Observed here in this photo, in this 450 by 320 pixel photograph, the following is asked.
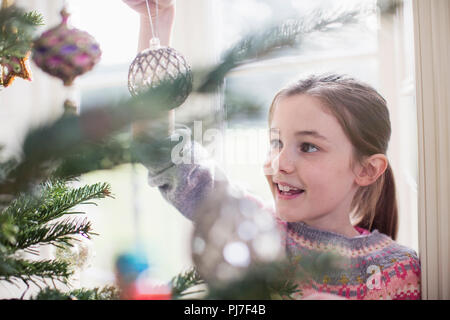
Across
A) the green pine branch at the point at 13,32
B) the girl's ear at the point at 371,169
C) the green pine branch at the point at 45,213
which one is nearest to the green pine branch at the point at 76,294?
the green pine branch at the point at 45,213

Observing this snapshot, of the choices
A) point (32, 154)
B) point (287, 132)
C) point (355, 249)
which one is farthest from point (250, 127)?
point (32, 154)

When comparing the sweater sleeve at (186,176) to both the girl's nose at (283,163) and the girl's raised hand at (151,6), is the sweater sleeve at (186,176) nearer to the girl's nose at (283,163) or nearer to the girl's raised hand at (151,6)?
the girl's nose at (283,163)

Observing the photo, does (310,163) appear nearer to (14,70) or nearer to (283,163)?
(283,163)

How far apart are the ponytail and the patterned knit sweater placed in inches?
0.8

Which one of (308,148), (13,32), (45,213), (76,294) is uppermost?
(13,32)

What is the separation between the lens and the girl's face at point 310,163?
0.77m

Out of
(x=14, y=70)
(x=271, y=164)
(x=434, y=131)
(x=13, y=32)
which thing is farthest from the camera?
(x=271, y=164)

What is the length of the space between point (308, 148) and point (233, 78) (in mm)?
250

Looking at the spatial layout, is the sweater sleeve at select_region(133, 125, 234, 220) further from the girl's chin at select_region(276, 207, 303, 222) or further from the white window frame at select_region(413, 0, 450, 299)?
the white window frame at select_region(413, 0, 450, 299)

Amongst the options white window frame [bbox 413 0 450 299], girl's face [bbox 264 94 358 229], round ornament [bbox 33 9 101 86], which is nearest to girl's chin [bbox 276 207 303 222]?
girl's face [bbox 264 94 358 229]

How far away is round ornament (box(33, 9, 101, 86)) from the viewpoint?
523 millimetres

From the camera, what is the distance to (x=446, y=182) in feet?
2.36

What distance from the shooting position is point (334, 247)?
80 centimetres

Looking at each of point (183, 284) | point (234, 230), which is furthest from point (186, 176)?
point (183, 284)
